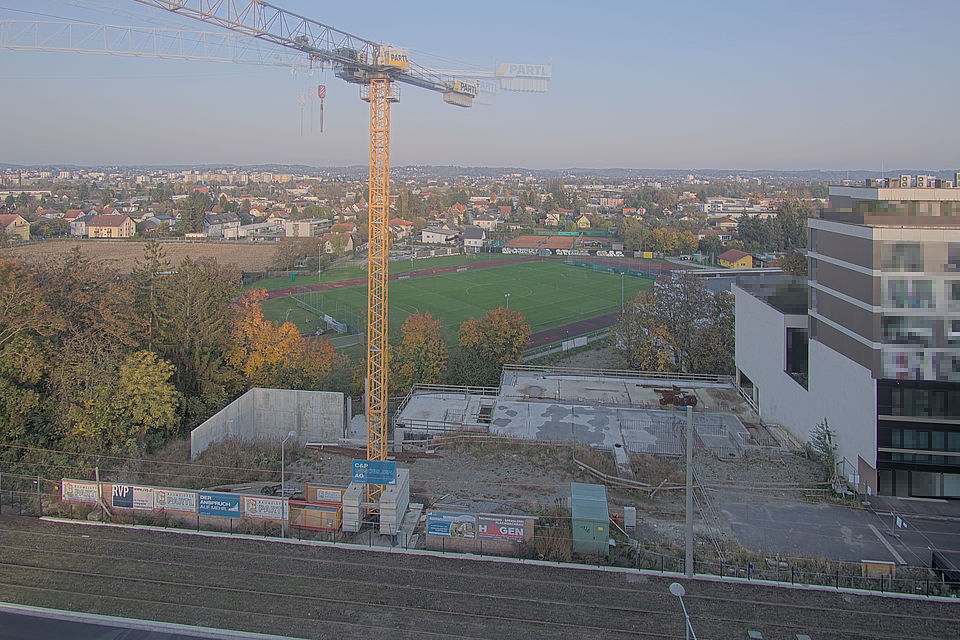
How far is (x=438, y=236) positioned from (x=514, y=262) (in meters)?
17.1

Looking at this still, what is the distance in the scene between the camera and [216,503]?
555 inches

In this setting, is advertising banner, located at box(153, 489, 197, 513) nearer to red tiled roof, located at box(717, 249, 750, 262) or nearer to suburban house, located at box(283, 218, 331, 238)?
red tiled roof, located at box(717, 249, 750, 262)

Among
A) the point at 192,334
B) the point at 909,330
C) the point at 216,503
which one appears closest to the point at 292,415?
the point at 192,334

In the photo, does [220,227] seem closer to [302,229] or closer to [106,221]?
[302,229]

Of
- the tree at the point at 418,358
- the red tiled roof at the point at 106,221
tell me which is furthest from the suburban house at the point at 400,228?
the tree at the point at 418,358

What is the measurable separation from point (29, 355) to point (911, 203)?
22870mm

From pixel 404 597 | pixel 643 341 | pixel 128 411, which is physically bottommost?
pixel 404 597

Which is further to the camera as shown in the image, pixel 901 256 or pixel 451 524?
pixel 901 256

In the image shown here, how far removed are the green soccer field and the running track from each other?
1.00m

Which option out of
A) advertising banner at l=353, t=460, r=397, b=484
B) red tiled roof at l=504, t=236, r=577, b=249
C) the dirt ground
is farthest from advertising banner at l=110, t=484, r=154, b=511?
red tiled roof at l=504, t=236, r=577, b=249

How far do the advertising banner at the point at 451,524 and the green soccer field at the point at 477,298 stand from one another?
2513 cm

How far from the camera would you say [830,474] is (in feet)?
54.4

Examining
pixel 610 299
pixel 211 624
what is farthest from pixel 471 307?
pixel 211 624

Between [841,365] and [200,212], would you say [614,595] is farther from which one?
[200,212]
